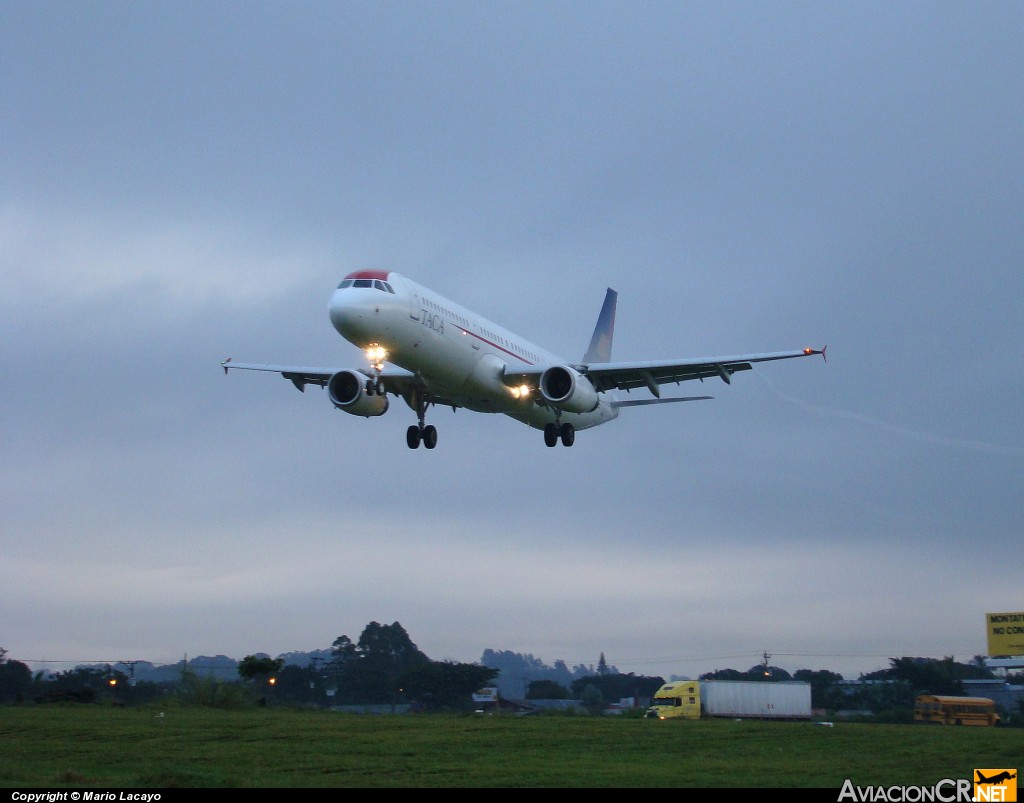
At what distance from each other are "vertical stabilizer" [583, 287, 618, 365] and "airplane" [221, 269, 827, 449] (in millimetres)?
6455

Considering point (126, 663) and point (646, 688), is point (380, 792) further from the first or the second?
point (646, 688)

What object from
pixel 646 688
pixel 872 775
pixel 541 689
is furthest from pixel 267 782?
pixel 646 688

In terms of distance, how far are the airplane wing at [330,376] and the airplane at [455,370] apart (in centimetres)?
4

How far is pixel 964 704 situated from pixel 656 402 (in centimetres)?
1678

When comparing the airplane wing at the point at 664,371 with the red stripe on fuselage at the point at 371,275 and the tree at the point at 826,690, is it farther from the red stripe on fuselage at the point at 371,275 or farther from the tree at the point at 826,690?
the tree at the point at 826,690

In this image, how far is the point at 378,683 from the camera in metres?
50.6

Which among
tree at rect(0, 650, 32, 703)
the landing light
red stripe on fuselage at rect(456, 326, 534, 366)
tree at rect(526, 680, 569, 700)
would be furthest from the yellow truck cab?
tree at rect(0, 650, 32, 703)

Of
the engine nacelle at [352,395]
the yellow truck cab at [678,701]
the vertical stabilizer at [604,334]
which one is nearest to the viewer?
the engine nacelle at [352,395]

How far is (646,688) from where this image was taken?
66.5 meters

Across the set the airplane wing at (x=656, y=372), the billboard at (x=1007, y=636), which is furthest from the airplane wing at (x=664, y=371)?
the billboard at (x=1007, y=636)

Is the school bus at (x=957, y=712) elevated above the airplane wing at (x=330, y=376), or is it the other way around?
the airplane wing at (x=330, y=376)

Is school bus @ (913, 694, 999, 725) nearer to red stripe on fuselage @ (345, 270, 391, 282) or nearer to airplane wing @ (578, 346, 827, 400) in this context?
airplane wing @ (578, 346, 827, 400)

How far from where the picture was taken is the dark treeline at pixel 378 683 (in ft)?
136

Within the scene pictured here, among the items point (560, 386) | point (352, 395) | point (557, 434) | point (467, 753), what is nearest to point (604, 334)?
point (557, 434)
